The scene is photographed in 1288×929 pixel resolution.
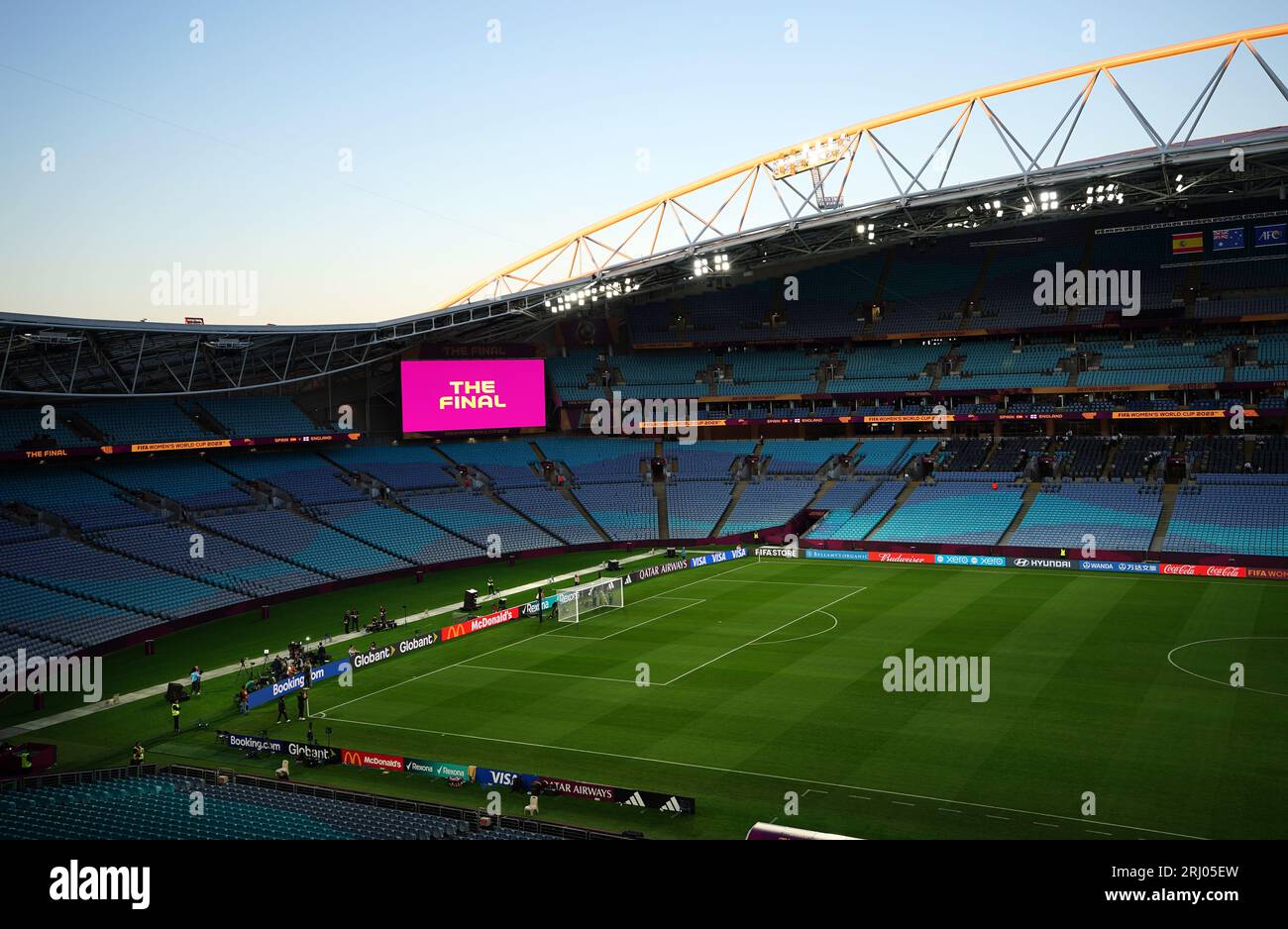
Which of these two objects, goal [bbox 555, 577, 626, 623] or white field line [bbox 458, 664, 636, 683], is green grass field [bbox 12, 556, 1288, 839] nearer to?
white field line [bbox 458, 664, 636, 683]

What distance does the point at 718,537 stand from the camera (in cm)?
6419

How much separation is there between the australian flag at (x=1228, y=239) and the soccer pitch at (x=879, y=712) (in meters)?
26.7

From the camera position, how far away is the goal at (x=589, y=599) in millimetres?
43938

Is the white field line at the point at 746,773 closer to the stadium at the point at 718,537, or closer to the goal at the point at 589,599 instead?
the stadium at the point at 718,537

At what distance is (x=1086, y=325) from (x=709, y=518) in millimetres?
30131

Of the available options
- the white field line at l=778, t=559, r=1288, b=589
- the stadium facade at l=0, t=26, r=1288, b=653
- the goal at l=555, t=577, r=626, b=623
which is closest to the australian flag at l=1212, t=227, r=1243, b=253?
the stadium facade at l=0, t=26, r=1288, b=653

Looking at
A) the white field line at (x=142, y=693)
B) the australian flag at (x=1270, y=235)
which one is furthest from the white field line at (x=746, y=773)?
the australian flag at (x=1270, y=235)

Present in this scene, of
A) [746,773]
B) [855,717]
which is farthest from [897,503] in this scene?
[746,773]

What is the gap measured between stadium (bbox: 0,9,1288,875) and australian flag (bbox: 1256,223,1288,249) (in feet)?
0.71

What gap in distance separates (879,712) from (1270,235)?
2079 inches

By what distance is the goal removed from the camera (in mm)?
43938

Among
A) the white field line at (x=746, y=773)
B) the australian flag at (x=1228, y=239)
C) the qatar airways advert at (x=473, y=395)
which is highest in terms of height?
Answer: the australian flag at (x=1228, y=239)

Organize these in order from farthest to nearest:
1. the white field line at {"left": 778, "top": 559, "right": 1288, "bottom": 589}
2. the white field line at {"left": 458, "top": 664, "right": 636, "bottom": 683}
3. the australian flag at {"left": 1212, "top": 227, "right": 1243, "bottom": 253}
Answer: the australian flag at {"left": 1212, "top": 227, "right": 1243, "bottom": 253}
the white field line at {"left": 778, "top": 559, "right": 1288, "bottom": 589}
the white field line at {"left": 458, "top": 664, "right": 636, "bottom": 683}
